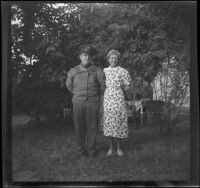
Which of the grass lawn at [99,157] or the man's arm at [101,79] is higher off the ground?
the man's arm at [101,79]

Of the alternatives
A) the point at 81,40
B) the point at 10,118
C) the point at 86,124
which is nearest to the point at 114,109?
the point at 86,124

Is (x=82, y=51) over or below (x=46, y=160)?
over

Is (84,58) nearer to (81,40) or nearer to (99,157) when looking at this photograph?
(81,40)

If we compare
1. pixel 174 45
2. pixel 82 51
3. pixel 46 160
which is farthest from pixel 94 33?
pixel 46 160

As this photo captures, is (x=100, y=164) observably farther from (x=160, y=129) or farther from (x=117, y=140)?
(x=160, y=129)

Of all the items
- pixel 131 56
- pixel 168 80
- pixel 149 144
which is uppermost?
pixel 131 56

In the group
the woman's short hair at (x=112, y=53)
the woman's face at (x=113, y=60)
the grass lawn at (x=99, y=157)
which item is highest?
the woman's short hair at (x=112, y=53)

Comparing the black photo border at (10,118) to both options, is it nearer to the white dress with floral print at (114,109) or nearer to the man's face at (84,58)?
the white dress with floral print at (114,109)

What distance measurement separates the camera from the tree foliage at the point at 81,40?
5586 mm

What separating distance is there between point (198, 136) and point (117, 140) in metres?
1.26

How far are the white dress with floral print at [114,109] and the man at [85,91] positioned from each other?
0.36ft

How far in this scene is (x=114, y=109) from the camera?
562 centimetres

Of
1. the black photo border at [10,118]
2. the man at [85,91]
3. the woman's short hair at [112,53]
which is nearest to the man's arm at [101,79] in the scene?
the man at [85,91]

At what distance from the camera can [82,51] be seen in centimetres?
560
